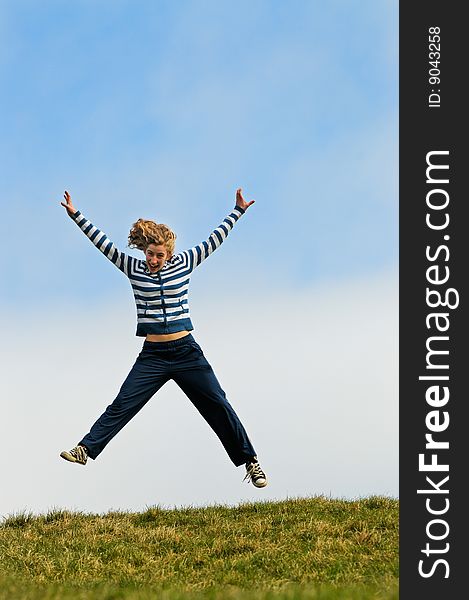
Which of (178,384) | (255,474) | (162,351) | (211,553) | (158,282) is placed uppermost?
(158,282)

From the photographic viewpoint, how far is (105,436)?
387 inches

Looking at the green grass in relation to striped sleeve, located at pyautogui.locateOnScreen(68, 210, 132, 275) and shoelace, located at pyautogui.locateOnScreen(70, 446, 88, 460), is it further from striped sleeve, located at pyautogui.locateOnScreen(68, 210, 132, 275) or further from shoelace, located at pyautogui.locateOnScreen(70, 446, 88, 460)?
striped sleeve, located at pyautogui.locateOnScreen(68, 210, 132, 275)

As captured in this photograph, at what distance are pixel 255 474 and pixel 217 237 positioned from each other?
278 centimetres

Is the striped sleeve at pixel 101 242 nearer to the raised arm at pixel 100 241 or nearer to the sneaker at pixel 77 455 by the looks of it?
the raised arm at pixel 100 241

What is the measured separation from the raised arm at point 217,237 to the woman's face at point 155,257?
11.8 inches

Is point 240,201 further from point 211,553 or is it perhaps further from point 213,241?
point 211,553

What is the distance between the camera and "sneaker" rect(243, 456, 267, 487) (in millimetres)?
9992

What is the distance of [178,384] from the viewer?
9883 millimetres

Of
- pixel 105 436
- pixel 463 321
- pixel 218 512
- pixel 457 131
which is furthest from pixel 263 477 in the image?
pixel 457 131

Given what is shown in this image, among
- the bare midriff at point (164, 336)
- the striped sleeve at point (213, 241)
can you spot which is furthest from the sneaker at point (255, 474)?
the striped sleeve at point (213, 241)

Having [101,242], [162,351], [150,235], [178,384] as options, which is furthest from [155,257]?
[178,384]

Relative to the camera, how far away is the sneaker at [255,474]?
999 cm

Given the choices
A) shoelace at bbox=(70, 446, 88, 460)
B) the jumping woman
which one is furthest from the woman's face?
shoelace at bbox=(70, 446, 88, 460)

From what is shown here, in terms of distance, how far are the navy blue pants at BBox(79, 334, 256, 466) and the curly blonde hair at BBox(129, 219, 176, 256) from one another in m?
1.10
